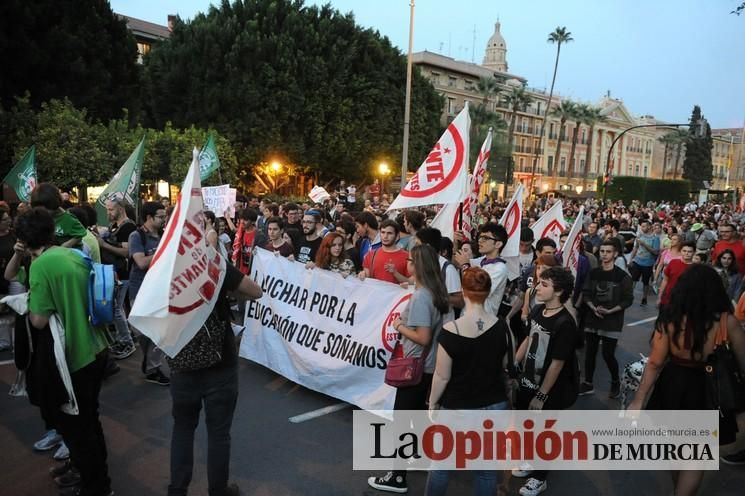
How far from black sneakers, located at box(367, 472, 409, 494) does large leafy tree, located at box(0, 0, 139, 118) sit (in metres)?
20.8

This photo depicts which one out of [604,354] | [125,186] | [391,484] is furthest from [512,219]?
[125,186]

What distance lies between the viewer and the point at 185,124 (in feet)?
90.2

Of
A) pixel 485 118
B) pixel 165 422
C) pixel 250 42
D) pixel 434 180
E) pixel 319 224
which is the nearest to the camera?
pixel 165 422

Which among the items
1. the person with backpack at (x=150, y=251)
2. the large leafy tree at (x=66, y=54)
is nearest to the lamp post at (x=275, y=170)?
the large leafy tree at (x=66, y=54)

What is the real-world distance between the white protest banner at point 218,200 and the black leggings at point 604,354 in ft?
19.7

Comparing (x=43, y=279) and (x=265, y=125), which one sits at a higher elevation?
(x=265, y=125)

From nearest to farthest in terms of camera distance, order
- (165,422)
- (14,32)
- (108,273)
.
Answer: (108,273), (165,422), (14,32)

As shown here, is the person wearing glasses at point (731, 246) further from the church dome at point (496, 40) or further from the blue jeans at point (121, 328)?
the church dome at point (496, 40)

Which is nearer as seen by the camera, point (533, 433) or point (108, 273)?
point (108, 273)

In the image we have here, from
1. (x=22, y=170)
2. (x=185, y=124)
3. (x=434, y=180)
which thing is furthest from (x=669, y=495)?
(x=185, y=124)

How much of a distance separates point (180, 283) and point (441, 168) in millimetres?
4044

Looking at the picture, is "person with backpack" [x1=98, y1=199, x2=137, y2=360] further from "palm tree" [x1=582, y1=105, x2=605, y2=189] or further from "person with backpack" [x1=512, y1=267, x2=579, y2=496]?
"palm tree" [x1=582, y1=105, x2=605, y2=189]

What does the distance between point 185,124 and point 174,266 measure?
27006 mm

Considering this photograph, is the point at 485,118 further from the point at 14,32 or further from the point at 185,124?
the point at 14,32
